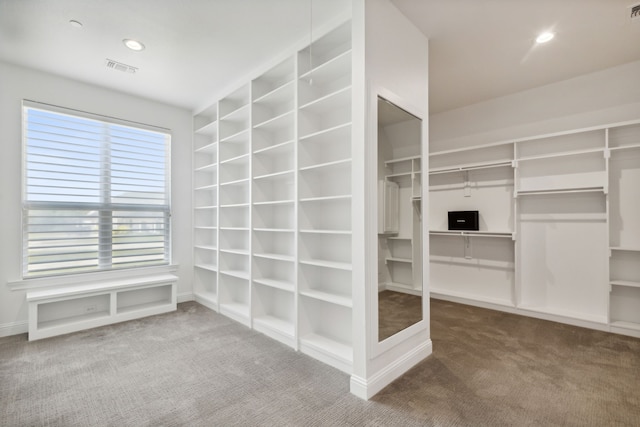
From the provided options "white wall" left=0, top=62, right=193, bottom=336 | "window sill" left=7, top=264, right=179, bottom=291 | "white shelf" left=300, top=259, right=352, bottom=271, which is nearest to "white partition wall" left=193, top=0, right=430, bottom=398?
"white shelf" left=300, top=259, right=352, bottom=271

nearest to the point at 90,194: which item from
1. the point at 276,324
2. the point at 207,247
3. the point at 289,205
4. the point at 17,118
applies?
A: the point at 17,118

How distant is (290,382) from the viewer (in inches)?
88.3

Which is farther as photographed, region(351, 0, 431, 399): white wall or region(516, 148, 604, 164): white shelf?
region(516, 148, 604, 164): white shelf

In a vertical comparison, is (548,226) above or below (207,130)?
below

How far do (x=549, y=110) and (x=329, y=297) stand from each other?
355cm

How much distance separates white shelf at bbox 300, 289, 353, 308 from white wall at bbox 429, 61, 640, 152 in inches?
126

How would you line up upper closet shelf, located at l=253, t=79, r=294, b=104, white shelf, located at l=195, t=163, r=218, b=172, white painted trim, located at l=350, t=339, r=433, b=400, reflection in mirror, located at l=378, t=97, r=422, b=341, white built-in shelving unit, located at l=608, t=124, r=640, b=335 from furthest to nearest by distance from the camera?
white shelf, located at l=195, t=163, r=218, b=172 → white built-in shelving unit, located at l=608, t=124, r=640, b=335 → upper closet shelf, located at l=253, t=79, r=294, b=104 → reflection in mirror, located at l=378, t=97, r=422, b=341 → white painted trim, located at l=350, t=339, r=433, b=400

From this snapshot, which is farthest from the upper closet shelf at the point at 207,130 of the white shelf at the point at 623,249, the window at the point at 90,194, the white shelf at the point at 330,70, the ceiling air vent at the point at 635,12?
the white shelf at the point at 623,249

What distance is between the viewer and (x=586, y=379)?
7.45 ft

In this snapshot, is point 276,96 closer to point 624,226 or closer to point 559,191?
point 559,191

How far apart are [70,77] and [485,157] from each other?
5.33 meters

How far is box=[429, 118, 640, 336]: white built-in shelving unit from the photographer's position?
3.19m

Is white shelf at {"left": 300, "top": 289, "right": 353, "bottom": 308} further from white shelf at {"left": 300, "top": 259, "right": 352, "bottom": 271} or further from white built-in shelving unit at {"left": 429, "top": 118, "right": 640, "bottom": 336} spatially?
white built-in shelving unit at {"left": 429, "top": 118, "right": 640, "bottom": 336}

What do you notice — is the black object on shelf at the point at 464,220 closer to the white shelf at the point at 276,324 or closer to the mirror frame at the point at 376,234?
the mirror frame at the point at 376,234
